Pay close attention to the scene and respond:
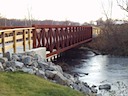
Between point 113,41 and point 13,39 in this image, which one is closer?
point 13,39

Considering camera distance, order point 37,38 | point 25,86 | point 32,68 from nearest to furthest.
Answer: point 25,86, point 32,68, point 37,38

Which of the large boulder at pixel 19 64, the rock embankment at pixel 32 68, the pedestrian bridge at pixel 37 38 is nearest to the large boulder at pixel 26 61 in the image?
the rock embankment at pixel 32 68

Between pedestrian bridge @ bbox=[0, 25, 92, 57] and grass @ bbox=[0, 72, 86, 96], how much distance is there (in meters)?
3.02

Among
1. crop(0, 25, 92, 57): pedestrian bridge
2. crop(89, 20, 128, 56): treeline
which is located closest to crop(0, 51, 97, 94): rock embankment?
crop(0, 25, 92, 57): pedestrian bridge

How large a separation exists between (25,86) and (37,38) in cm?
1056

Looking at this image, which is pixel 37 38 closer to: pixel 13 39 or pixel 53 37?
pixel 53 37

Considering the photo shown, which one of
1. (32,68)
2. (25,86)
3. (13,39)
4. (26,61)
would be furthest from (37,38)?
(25,86)

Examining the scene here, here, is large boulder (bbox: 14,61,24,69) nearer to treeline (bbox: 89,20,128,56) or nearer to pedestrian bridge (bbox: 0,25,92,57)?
pedestrian bridge (bbox: 0,25,92,57)

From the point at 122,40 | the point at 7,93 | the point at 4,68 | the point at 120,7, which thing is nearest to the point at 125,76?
the point at 4,68

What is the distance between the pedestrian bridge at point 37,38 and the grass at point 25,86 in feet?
9.90

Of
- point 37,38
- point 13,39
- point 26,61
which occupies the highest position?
point 13,39

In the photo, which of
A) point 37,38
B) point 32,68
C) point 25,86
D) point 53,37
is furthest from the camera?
point 53,37

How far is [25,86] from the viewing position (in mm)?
9039

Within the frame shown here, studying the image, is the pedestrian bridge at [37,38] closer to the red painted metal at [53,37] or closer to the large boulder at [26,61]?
the red painted metal at [53,37]
